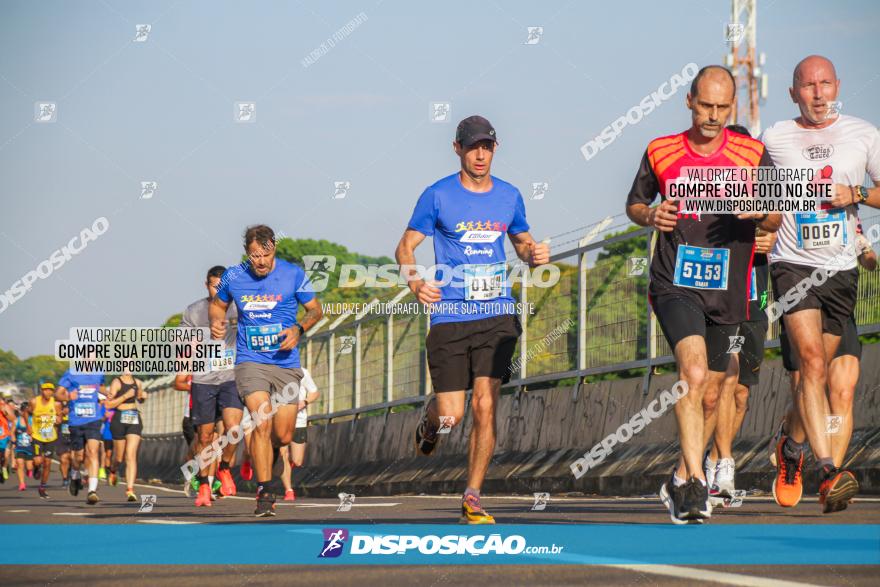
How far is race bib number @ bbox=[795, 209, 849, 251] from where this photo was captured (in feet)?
34.4

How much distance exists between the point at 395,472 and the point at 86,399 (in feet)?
16.3

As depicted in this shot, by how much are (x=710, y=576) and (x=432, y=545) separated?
208 centimetres

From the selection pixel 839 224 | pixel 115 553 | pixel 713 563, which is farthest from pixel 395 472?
pixel 713 563

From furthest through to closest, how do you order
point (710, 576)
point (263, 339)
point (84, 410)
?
point (84, 410), point (263, 339), point (710, 576)

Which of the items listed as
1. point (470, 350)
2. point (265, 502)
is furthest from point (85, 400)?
point (470, 350)

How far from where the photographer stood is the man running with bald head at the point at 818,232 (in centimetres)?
1034

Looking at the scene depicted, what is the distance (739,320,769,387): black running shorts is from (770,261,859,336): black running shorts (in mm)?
1098

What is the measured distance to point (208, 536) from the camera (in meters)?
9.45

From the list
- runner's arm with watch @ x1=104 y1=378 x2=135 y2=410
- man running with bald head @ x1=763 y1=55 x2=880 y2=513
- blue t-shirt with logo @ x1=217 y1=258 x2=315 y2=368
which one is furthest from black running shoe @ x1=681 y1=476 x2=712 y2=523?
runner's arm with watch @ x1=104 y1=378 x2=135 y2=410

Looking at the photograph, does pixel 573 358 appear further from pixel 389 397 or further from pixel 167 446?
pixel 167 446

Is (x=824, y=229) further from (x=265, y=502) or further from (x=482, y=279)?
(x=265, y=502)

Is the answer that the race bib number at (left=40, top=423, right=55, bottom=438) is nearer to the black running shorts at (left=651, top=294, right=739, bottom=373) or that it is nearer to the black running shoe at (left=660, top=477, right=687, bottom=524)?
the black running shorts at (left=651, top=294, right=739, bottom=373)

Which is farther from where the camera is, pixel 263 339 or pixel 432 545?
pixel 263 339

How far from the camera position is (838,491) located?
30.8ft
